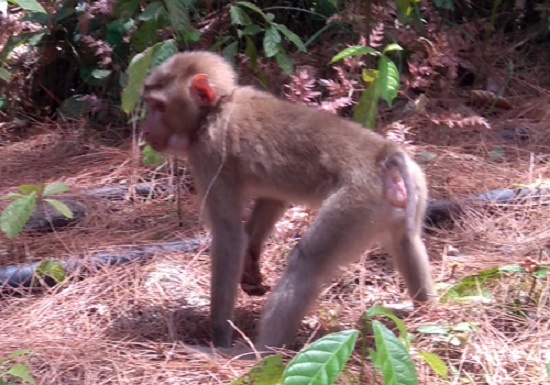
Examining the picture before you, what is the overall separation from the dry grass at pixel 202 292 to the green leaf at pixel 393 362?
414 mm

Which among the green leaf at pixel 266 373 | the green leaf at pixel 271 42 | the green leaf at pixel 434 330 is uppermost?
the green leaf at pixel 271 42

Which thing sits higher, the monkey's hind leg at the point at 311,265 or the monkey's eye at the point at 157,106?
the monkey's eye at the point at 157,106

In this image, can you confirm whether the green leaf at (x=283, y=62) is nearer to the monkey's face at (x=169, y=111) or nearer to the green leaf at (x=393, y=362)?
the monkey's face at (x=169, y=111)

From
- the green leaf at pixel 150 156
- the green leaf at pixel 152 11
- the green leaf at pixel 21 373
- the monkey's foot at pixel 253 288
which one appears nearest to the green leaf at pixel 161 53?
the green leaf at pixel 152 11

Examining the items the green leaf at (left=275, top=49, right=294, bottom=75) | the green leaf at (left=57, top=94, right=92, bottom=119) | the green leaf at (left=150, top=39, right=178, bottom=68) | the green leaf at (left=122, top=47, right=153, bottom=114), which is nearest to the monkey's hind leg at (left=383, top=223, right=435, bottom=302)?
the green leaf at (left=122, top=47, right=153, bottom=114)

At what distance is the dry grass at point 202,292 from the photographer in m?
3.45

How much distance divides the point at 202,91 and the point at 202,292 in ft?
3.62

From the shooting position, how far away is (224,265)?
380 centimetres

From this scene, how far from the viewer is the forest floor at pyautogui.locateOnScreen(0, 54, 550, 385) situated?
3.45 m

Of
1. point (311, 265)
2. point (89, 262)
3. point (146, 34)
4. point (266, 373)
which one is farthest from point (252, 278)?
point (146, 34)

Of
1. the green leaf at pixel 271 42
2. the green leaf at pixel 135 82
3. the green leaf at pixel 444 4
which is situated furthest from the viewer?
the green leaf at pixel 444 4

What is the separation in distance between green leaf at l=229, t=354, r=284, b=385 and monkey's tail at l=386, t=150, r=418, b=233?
0.98 metres

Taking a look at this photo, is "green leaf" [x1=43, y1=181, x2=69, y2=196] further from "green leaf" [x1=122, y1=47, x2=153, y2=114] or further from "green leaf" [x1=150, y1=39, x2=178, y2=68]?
"green leaf" [x1=150, y1=39, x2=178, y2=68]

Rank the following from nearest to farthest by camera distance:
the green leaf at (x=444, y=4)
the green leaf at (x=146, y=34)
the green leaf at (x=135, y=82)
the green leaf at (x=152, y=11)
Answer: the green leaf at (x=135, y=82) < the green leaf at (x=152, y=11) < the green leaf at (x=146, y=34) < the green leaf at (x=444, y=4)
